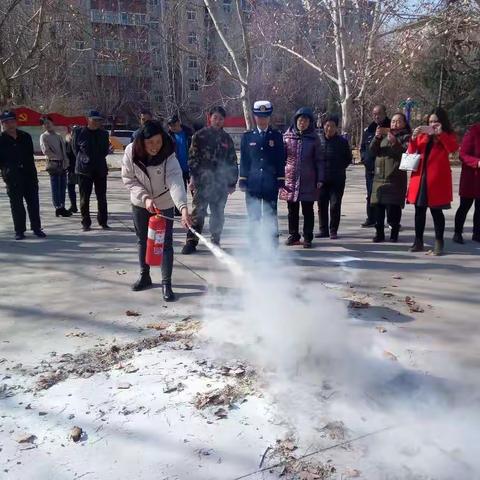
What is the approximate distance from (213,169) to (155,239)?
2036mm

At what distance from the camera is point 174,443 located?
2.78 metres

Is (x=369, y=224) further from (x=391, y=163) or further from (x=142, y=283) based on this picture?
(x=142, y=283)

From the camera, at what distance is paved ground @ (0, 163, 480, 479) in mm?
2746

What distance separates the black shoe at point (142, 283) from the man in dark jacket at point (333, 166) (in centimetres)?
328

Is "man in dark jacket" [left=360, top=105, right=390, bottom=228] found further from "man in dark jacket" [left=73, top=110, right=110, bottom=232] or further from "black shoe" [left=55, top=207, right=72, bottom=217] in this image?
"black shoe" [left=55, top=207, right=72, bottom=217]

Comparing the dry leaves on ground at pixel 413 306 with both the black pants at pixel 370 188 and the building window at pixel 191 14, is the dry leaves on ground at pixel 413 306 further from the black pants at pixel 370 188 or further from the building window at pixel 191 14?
the building window at pixel 191 14

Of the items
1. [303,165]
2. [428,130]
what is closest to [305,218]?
[303,165]

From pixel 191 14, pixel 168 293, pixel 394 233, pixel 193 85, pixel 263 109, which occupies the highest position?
pixel 191 14

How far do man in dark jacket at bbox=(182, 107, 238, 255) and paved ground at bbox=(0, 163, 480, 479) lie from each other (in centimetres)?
63

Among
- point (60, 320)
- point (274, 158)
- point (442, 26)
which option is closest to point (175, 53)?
point (442, 26)

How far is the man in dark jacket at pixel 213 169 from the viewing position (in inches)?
256

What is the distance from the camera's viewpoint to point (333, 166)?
752 cm

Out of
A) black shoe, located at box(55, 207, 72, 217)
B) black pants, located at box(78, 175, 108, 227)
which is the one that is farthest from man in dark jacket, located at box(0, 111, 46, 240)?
black shoe, located at box(55, 207, 72, 217)

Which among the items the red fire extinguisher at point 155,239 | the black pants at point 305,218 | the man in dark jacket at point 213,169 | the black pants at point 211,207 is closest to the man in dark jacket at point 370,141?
the black pants at point 305,218
